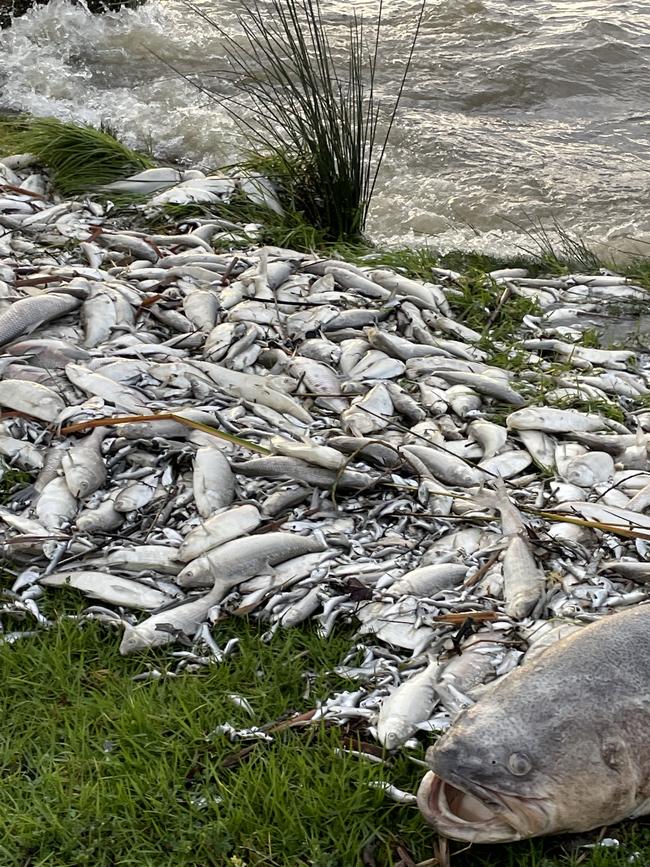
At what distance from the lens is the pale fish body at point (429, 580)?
339 cm

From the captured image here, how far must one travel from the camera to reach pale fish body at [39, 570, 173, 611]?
3482mm

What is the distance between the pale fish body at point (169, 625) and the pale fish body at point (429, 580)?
0.62 metres

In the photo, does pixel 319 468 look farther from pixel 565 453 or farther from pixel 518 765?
pixel 518 765

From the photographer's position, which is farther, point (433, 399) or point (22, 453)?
point (433, 399)

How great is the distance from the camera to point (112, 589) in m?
3.51

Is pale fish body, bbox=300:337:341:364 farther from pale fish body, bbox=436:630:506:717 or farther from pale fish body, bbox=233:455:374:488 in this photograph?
pale fish body, bbox=436:630:506:717

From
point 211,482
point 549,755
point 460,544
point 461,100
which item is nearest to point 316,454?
point 211,482

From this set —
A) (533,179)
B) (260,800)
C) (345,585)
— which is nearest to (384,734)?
(260,800)

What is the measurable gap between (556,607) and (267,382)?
1.76 m

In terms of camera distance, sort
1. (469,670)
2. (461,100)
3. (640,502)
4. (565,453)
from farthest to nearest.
Answer: (461,100), (565,453), (640,502), (469,670)

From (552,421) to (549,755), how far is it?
2.12 m

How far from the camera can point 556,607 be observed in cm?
327

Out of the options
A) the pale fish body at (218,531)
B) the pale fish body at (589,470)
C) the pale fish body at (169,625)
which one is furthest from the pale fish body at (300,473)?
the pale fish body at (589,470)

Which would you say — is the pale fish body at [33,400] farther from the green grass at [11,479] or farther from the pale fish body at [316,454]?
the pale fish body at [316,454]
